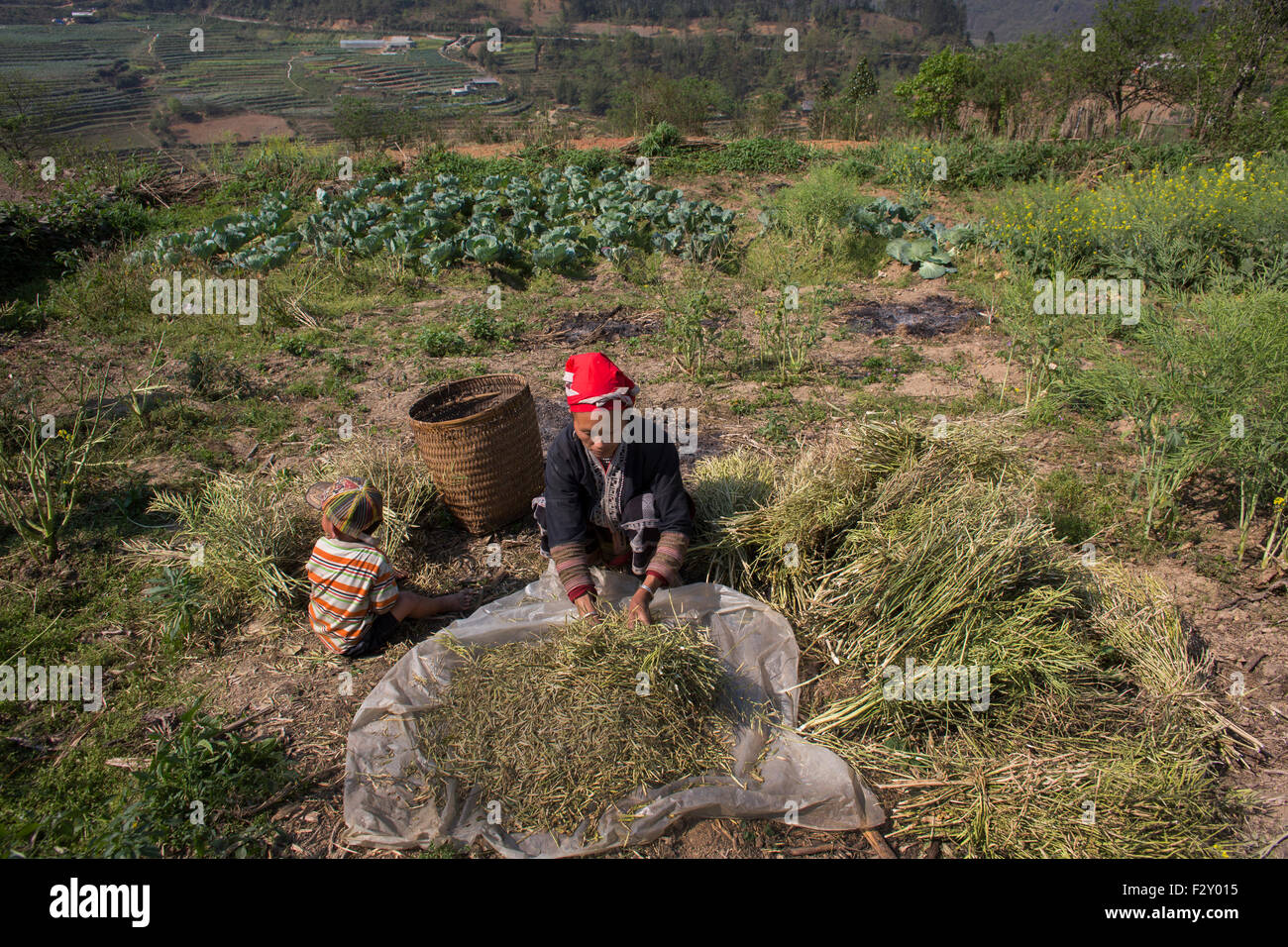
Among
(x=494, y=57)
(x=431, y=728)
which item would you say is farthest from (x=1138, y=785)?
(x=494, y=57)

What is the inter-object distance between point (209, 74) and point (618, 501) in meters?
45.2

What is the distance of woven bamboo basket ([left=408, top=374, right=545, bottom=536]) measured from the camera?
3611mm

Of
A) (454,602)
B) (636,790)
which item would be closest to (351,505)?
(454,602)

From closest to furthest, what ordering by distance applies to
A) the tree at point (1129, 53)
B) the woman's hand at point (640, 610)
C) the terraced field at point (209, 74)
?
the woman's hand at point (640, 610) → the tree at point (1129, 53) → the terraced field at point (209, 74)

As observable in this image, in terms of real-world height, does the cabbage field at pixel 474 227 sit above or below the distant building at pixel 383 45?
below

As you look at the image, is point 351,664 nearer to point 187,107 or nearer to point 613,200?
point 613,200

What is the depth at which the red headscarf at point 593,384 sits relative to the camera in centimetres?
269

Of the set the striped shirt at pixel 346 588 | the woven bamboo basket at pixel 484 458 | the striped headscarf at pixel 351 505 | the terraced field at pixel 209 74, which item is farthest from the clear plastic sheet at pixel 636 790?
the terraced field at pixel 209 74

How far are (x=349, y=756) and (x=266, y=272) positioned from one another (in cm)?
724

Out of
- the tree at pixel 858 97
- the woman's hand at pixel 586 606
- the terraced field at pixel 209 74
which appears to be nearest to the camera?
the woman's hand at pixel 586 606

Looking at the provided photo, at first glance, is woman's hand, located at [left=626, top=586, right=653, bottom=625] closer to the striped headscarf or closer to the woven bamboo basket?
the striped headscarf

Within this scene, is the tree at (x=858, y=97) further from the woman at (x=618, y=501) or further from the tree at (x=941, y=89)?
the woman at (x=618, y=501)

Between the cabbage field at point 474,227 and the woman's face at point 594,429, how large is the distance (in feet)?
18.8

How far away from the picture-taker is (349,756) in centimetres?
244
